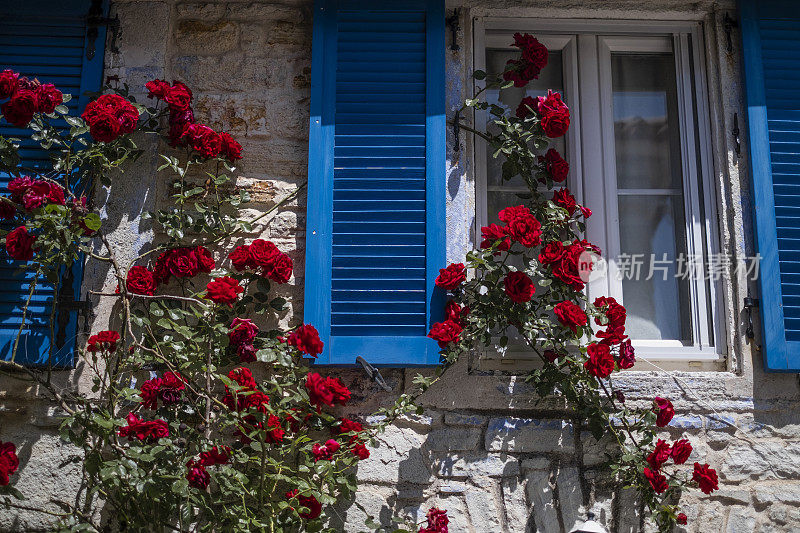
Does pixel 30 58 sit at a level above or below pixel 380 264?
above

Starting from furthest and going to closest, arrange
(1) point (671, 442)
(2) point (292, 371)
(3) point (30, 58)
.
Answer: (3) point (30, 58) < (1) point (671, 442) < (2) point (292, 371)

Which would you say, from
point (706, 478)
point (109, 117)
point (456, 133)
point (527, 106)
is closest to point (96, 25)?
point (109, 117)

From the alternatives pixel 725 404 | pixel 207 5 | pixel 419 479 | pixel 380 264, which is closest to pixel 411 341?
pixel 380 264

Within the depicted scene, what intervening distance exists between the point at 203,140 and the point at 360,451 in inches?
55.1

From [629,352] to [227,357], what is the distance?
156 centimetres

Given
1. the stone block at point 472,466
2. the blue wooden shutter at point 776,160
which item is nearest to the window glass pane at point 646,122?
the blue wooden shutter at point 776,160

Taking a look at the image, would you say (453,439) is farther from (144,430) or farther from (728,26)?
(728,26)

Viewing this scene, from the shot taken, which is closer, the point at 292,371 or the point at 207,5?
the point at 292,371

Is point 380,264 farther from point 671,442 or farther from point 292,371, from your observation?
point 671,442

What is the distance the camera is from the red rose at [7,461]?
2.53 metres

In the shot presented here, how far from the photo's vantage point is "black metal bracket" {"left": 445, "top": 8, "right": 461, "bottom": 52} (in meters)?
3.20

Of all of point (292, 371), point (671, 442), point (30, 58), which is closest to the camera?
point (292, 371)

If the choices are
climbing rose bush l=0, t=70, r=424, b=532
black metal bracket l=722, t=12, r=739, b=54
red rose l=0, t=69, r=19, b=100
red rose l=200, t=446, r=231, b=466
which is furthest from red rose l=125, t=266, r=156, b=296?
black metal bracket l=722, t=12, r=739, b=54

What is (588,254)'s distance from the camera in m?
2.96
